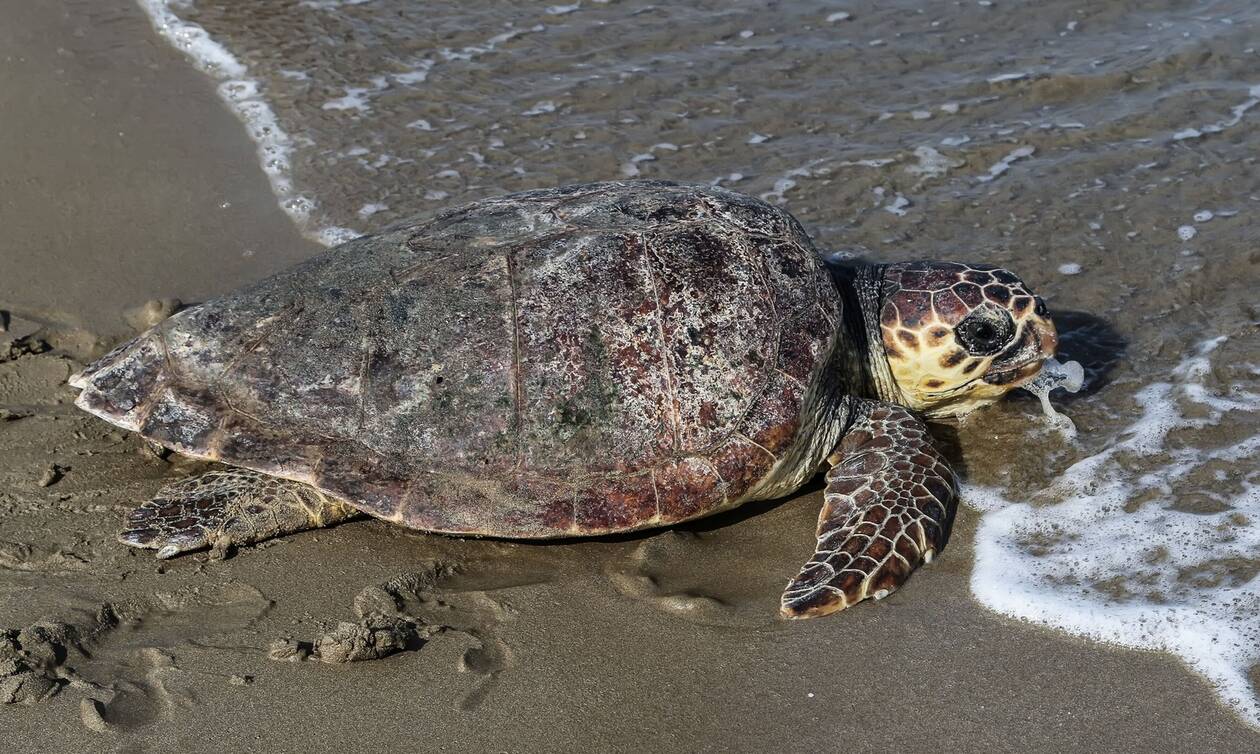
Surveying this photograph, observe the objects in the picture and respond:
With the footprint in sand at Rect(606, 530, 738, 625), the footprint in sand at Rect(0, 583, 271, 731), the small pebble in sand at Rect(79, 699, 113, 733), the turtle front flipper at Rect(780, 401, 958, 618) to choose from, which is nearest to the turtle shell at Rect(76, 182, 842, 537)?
the footprint in sand at Rect(606, 530, 738, 625)

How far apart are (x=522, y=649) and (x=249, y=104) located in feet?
15.3

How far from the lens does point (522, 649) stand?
298cm

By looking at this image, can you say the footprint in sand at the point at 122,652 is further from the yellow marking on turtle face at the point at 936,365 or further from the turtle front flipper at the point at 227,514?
the yellow marking on turtle face at the point at 936,365

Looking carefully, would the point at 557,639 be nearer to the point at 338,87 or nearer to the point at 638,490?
the point at 638,490

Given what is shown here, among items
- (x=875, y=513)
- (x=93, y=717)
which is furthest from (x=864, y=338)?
(x=93, y=717)

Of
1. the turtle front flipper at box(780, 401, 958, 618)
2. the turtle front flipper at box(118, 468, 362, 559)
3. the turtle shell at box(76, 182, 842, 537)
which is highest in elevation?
the turtle shell at box(76, 182, 842, 537)

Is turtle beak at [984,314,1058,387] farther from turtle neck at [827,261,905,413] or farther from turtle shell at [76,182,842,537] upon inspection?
turtle shell at [76,182,842,537]

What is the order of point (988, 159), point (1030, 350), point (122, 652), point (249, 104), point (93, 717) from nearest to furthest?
point (93, 717) → point (122, 652) → point (1030, 350) → point (988, 159) → point (249, 104)

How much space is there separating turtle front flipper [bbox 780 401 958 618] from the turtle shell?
0.23 meters

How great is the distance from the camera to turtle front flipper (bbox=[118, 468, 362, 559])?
334 cm

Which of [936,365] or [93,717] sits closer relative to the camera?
[93,717]

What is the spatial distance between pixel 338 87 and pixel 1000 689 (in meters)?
5.46

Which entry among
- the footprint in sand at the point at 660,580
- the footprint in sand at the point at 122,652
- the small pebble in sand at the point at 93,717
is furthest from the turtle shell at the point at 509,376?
the small pebble in sand at the point at 93,717

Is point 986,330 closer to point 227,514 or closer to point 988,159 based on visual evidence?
point 988,159
